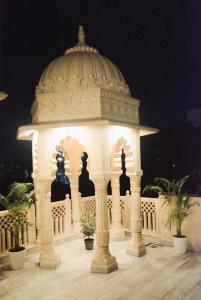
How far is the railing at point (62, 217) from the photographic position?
26.9 feet

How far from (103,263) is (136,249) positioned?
1.25m

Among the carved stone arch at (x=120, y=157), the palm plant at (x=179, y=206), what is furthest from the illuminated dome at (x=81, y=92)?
the palm plant at (x=179, y=206)

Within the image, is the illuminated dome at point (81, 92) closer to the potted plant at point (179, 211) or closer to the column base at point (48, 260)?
the potted plant at point (179, 211)

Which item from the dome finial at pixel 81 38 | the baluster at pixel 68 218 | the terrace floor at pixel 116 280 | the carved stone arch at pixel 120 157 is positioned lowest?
the terrace floor at pixel 116 280

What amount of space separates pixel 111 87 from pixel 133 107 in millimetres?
822

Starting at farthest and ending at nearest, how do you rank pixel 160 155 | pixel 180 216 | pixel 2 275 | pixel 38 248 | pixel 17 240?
pixel 160 155 → pixel 38 248 → pixel 180 216 → pixel 17 240 → pixel 2 275

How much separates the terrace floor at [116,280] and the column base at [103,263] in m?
0.11

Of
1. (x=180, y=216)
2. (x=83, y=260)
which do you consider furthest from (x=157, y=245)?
(x=83, y=260)

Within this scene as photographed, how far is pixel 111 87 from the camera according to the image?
21.0ft

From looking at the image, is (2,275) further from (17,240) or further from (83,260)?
(83,260)

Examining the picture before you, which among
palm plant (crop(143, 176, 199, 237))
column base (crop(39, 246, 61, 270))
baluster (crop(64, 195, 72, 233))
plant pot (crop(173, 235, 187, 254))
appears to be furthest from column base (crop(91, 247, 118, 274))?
baluster (crop(64, 195, 72, 233))

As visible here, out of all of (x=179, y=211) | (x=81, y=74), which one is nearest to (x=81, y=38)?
(x=81, y=74)

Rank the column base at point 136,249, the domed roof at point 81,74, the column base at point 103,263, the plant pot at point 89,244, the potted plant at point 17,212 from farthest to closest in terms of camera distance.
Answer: the plant pot at point 89,244, the column base at point 136,249, the potted plant at point 17,212, the domed roof at point 81,74, the column base at point 103,263

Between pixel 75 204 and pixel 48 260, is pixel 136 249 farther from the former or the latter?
pixel 75 204
